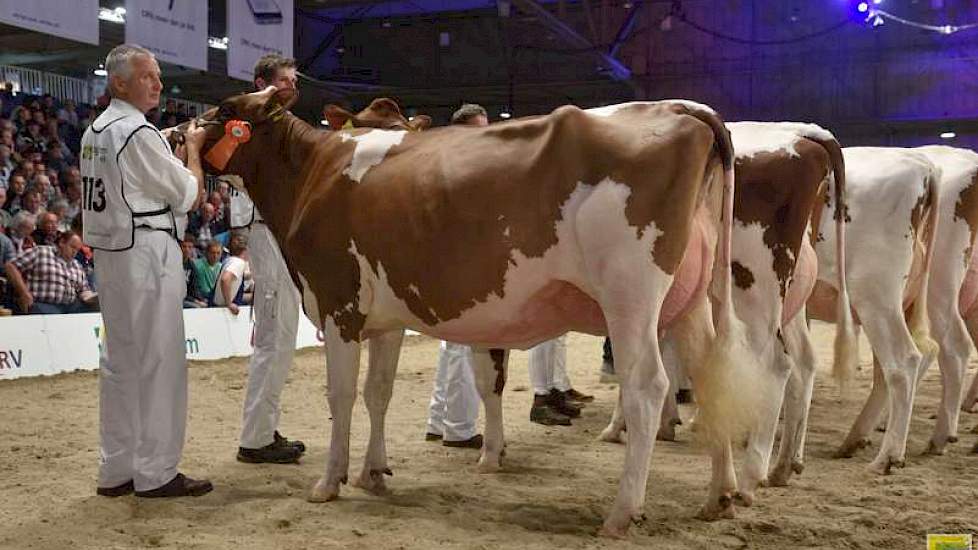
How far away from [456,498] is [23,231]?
28.0 feet

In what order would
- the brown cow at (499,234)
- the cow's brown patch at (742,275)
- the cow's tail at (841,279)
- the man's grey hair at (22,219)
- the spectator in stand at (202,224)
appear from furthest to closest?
the spectator in stand at (202,224) → the man's grey hair at (22,219) → the cow's tail at (841,279) → the cow's brown patch at (742,275) → the brown cow at (499,234)

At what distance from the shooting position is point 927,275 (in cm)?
629

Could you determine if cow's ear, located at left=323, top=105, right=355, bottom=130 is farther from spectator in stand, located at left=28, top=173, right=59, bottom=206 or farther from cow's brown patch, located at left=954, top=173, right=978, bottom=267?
spectator in stand, located at left=28, top=173, right=59, bottom=206

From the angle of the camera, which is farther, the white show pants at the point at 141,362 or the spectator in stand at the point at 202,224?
the spectator in stand at the point at 202,224

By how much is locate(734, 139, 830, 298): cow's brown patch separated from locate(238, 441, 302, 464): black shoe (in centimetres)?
292

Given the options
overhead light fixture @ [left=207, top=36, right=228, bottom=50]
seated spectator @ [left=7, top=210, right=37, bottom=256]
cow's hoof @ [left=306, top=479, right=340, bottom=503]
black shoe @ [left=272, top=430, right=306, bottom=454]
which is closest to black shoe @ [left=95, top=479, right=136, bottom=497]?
cow's hoof @ [left=306, top=479, right=340, bottom=503]

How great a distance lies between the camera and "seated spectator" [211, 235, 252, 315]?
11.8 m

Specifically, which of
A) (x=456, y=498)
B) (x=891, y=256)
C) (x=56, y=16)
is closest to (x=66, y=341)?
(x=56, y=16)

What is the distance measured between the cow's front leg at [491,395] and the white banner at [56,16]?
869 centimetres

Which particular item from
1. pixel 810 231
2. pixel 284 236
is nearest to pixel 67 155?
pixel 284 236

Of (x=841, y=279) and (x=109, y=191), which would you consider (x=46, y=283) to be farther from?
(x=841, y=279)

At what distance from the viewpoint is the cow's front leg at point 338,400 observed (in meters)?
5.01

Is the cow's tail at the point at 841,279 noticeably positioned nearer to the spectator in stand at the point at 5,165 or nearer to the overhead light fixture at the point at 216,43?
the spectator in stand at the point at 5,165

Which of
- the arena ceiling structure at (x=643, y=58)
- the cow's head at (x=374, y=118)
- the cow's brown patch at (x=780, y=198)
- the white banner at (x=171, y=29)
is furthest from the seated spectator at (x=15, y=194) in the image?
the cow's brown patch at (x=780, y=198)
